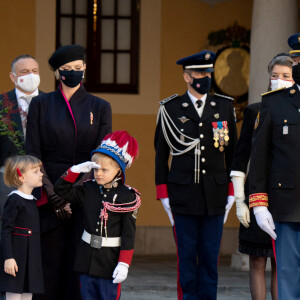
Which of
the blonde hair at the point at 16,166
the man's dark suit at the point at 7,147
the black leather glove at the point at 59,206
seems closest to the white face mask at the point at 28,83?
the man's dark suit at the point at 7,147

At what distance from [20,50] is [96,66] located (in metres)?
0.99

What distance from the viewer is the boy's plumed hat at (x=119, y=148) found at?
6413 mm

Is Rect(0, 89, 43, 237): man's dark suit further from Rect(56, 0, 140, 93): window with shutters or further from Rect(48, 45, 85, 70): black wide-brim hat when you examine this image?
Rect(56, 0, 140, 93): window with shutters

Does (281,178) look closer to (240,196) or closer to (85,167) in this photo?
(240,196)

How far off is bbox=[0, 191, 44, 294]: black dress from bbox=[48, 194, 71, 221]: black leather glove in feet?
0.48

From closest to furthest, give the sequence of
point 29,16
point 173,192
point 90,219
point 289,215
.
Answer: point 289,215
point 90,219
point 173,192
point 29,16

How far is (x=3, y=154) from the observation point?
746 centimetres

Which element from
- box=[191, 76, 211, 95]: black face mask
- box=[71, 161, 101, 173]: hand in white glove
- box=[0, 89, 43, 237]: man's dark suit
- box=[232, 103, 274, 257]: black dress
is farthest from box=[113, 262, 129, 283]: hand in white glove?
box=[191, 76, 211, 95]: black face mask

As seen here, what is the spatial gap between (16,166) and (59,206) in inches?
16.0

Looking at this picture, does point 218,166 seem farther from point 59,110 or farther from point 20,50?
point 20,50

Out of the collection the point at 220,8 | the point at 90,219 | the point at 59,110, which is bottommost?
the point at 90,219

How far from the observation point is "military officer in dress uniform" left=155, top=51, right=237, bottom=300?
→ 7289 millimetres

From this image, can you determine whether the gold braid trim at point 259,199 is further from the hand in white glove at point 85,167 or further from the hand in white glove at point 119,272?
the hand in white glove at point 85,167

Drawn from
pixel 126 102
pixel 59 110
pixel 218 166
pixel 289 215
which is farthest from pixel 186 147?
pixel 126 102
